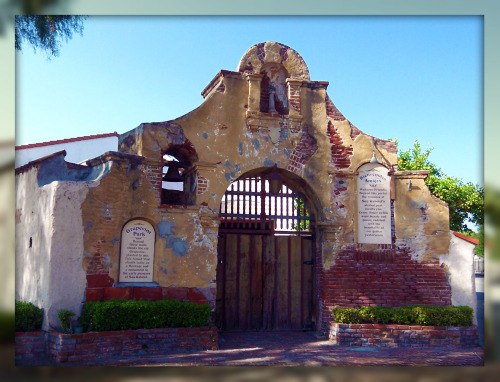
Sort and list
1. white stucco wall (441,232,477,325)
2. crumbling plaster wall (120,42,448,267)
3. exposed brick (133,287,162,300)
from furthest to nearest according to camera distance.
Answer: white stucco wall (441,232,477,325) < crumbling plaster wall (120,42,448,267) < exposed brick (133,287,162,300)

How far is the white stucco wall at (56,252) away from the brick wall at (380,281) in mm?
5206

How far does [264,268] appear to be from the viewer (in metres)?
11.9

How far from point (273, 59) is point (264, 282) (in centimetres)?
517

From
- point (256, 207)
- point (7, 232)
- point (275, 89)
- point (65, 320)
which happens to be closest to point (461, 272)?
point (256, 207)

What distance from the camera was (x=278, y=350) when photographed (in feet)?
31.8

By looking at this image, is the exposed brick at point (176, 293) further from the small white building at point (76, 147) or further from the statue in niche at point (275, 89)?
the small white building at point (76, 147)

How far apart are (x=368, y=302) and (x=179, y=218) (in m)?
4.50

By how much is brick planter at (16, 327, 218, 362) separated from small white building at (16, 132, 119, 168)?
34.5ft

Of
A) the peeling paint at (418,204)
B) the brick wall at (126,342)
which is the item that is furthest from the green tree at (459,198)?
the brick wall at (126,342)

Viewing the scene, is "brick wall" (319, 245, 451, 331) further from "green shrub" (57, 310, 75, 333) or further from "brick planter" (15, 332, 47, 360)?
"brick planter" (15, 332, 47, 360)

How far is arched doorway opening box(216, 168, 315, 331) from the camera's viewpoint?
11656 mm

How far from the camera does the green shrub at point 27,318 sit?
8914 millimetres

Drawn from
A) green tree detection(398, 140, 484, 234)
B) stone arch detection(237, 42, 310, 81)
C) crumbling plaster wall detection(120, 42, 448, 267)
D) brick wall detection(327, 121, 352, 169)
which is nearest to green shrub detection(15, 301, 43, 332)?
crumbling plaster wall detection(120, 42, 448, 267)

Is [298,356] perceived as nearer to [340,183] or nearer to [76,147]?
[340,183]
